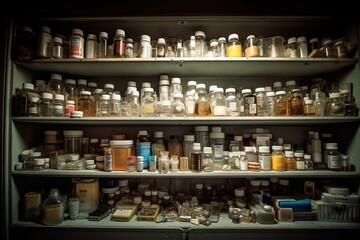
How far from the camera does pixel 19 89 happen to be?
46.5 inches

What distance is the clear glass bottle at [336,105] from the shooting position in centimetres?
112

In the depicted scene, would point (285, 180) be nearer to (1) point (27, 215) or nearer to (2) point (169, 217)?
(2) point (169, 217)

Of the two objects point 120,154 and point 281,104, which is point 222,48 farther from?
point 120,154

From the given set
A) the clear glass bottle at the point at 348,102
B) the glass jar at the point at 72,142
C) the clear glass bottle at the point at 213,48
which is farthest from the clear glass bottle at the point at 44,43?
the clear glass bottle at the point at 348,102

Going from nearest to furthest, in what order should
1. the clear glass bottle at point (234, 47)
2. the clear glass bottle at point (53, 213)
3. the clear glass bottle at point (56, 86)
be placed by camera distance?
the clear glass bottle at point (53, 213) → the clear glass bottle at point (234, 47) → the clear glass bottle at point (56, 86)

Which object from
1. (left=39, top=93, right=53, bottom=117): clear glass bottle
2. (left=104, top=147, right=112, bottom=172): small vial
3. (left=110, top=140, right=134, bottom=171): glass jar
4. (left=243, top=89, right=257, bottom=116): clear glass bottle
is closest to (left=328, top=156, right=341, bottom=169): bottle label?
(left=243, top=89, right=257, bottom=116): clear glass bottle

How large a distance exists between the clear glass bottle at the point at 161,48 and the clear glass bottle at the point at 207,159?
2.48ft

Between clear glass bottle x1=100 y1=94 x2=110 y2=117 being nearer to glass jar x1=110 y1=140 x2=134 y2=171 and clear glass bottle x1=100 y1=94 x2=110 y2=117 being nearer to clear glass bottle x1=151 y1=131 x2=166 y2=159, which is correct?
glass jar x1=110 y1=140 x2=134 y2=171

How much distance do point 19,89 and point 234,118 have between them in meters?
1.50

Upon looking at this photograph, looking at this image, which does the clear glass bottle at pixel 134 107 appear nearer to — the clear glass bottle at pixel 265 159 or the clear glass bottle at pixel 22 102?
the clear glass bottle at pixel 22 102

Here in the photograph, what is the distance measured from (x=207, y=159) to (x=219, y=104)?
1.36ft

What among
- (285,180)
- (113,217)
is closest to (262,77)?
(285,180)

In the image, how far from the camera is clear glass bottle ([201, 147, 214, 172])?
3.81 feet

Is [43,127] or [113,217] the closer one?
[113,217]
